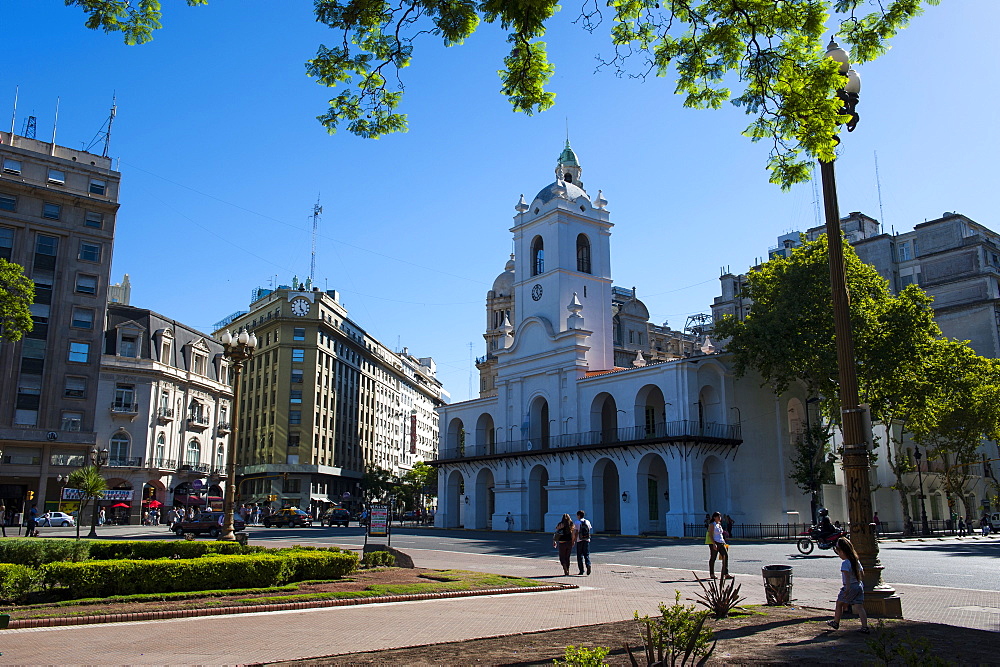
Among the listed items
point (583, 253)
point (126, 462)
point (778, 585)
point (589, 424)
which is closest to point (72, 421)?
point (126, 462)

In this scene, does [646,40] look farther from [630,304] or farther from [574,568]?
[630,304]

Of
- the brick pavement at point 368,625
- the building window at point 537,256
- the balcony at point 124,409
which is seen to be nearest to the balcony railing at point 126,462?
the balcony at point 124,409

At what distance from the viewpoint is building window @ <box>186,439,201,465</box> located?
5819cm

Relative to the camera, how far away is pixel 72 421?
153 ft

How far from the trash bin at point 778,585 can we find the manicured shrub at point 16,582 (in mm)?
11378

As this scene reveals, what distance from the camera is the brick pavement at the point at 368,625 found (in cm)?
814

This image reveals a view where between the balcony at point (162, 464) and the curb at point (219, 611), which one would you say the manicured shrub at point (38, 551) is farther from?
the balcony at point (162, 464)

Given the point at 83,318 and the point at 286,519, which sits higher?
the point at 83,318

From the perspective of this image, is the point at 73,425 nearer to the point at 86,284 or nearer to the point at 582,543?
the point at 86,284

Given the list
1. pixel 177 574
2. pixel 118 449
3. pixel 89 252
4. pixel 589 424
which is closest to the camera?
pixel 177 574

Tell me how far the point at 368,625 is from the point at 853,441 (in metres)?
6.87

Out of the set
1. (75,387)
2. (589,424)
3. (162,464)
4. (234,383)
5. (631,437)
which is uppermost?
(75,387)

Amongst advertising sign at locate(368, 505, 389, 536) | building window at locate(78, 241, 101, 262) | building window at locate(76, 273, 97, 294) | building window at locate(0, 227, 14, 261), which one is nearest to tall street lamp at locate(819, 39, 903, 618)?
advertising sign at locate(368, 505, 389, 536)

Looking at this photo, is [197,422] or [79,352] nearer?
[79,352]
